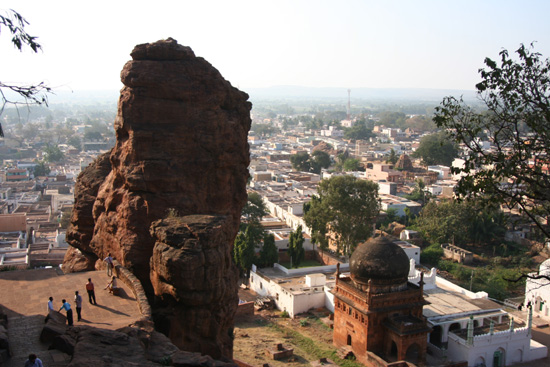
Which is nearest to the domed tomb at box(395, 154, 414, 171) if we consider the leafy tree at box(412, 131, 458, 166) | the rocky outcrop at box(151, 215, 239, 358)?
the leafy tree at box(412, 131, 458, 166)

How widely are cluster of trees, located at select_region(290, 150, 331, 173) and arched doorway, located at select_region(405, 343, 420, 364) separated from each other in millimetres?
54402

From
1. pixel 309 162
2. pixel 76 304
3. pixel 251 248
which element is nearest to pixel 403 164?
pixel 309 162

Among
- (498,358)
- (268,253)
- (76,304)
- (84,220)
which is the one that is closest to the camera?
(76,304)

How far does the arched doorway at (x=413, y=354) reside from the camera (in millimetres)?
21062

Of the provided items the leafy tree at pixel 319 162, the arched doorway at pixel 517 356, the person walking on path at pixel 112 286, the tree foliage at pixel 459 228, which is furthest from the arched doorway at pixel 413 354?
the leafy tree at pixel 319 162

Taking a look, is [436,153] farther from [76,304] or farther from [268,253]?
[76,304]

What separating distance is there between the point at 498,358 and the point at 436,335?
8.43ft

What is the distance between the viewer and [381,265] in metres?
21.5

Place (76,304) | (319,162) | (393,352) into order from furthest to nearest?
(319,162), (393,352), (76,304)

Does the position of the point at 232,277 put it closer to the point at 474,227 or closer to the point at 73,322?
the point at 73,322

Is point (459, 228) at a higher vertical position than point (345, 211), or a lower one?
lower

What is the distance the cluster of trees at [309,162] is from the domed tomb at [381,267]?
5326 centimetres

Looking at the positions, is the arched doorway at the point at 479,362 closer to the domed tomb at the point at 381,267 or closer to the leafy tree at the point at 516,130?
the domed tomb at the point at 381,267

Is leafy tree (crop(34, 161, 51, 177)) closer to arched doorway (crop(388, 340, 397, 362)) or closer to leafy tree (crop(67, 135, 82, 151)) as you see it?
leafy tree (crop(67, 135, 82, 151))
